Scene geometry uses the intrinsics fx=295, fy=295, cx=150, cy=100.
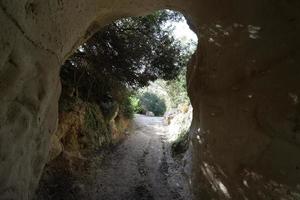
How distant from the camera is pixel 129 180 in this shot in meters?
7.38

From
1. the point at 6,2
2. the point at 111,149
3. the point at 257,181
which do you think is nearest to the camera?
the point at 6,2

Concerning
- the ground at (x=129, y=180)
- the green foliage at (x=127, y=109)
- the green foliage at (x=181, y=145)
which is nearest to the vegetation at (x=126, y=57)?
the ground at (x=129, y=180)

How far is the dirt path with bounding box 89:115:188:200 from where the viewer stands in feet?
21.5

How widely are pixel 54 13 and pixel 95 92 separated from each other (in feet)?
24.3

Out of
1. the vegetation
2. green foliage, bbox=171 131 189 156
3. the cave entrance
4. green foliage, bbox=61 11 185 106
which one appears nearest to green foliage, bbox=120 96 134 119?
the cave entrance

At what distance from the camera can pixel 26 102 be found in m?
2.68

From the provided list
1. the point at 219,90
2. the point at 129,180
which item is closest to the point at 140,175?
the point at 129,180

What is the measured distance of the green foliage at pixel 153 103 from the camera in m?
28.1

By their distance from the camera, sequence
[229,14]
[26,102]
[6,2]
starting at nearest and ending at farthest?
[6,2], [26,102], [229,14]

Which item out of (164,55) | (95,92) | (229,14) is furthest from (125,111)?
(229,14)

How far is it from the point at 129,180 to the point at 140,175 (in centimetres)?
53

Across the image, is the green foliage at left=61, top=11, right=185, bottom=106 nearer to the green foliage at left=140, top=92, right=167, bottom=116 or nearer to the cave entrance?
the cave entrance

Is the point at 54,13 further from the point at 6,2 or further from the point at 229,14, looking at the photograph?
the point at 229,14

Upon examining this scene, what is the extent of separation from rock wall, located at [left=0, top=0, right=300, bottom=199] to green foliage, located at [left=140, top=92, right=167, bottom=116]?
24176 millimetres
